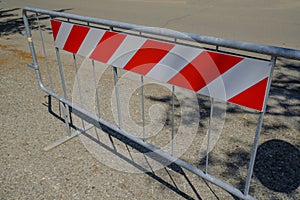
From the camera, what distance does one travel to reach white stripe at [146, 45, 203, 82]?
6.58ft

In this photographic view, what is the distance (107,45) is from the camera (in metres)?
2.64

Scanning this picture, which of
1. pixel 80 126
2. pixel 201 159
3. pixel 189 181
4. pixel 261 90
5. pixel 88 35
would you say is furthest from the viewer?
pixel 80 126

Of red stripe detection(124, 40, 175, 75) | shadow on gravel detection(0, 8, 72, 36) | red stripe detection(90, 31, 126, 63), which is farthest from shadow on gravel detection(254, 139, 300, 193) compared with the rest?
shadow on gravel detection(0, 8, 72, 36)

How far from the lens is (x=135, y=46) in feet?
7.77

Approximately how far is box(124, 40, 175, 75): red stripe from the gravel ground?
135cm

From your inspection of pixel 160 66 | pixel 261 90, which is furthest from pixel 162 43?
pixel 261 90

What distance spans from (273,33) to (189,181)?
689 centimetres

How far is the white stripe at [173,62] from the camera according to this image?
2006mm

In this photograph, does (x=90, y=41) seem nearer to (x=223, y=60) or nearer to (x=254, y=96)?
(x=223, y=60)

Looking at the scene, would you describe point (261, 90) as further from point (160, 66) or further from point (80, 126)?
point (80, 126)

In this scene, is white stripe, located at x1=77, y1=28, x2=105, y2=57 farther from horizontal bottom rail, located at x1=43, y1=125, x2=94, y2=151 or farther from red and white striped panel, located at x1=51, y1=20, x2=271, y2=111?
horizontal bottom rail, located at x1=43, y1=125, x2=94, y2=151

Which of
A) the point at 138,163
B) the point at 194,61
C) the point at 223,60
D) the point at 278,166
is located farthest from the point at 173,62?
the point at 278,166

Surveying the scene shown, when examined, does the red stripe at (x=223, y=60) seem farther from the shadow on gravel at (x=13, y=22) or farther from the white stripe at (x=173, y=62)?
the shadow on gravel at (x=13, y=22)

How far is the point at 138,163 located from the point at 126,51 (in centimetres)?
150
